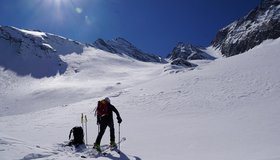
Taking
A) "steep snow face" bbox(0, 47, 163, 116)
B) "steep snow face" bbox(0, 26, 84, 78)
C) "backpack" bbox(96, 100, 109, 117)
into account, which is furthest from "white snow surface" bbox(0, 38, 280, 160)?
"steep snow face" bbox(0, 26, 84, 78)

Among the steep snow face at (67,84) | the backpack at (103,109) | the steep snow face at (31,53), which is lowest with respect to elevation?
the backpack at (103,109)

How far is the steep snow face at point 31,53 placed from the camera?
92.4 metres

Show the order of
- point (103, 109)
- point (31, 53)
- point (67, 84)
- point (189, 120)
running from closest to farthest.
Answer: point (103, 109), point (189, 120), point (67, 84), point (31, 53)

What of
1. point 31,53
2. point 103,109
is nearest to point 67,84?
point 31,53

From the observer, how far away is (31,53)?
104 m

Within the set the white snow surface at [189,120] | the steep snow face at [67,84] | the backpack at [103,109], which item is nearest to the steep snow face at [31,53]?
the steep snow face at [67,84]

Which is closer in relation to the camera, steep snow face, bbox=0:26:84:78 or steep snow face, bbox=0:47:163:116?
steep snow face, bbox=0:47:163:116

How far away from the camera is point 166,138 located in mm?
12680

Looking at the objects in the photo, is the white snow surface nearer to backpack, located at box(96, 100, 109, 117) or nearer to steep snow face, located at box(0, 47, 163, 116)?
backpack, located at box(96, 100, 109, 117)

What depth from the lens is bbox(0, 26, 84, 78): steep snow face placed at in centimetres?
9244

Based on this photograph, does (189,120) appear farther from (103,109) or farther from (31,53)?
(31,53)

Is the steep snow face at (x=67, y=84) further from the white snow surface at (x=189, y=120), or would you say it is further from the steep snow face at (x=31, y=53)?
the white snow surface at (x=189, y=120)

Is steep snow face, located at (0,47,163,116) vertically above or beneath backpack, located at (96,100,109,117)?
above

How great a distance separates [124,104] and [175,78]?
8.12 metres
